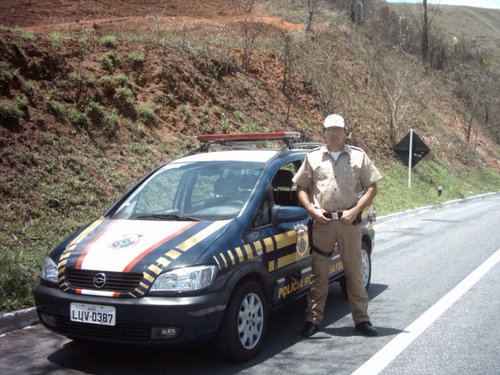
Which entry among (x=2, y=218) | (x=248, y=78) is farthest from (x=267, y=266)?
(x=248, y=78)

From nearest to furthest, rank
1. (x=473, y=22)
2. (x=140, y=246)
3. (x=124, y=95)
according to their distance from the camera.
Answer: (x=140, y=246), (x=124, y=95), (x=473, y=22)

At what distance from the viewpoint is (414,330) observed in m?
5.36

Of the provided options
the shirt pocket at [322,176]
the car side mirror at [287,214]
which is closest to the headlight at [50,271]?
the car side mirror at [287,214]

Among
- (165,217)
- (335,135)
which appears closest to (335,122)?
(335,135)

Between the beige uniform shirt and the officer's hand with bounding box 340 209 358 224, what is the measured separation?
0.32 ft

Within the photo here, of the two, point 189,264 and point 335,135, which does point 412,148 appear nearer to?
point 335,135

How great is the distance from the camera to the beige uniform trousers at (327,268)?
5219 millimetres

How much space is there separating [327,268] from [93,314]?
7.32 feet

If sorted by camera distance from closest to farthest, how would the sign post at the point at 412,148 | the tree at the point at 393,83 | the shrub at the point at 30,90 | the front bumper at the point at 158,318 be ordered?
the front bumper at the point at 158,318 → the shrub at the point at 30,90 → the sign post at the point at 412,148 → the tree at the point at 393,83

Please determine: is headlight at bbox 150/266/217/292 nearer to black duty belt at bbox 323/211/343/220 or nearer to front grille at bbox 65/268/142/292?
front grille at bbox 65/268/142/292

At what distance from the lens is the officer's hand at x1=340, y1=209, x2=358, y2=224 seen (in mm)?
5043

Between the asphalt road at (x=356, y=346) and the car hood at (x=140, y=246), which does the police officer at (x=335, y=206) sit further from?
the car hood at (x=140, y=246)

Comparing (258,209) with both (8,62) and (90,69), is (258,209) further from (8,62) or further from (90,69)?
(90,69)

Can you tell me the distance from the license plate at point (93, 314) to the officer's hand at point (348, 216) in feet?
7.15
